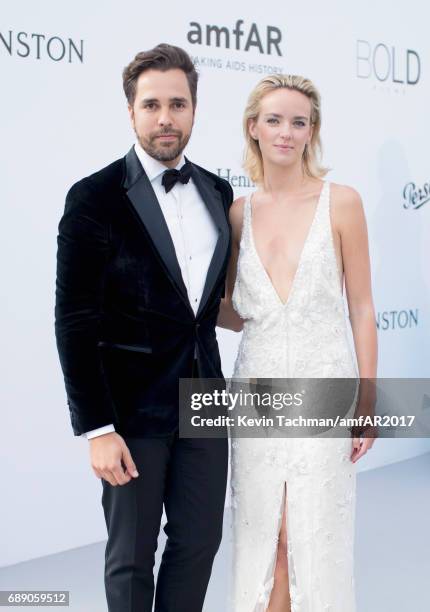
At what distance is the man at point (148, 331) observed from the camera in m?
2.08

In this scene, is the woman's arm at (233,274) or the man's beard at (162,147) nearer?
the man's beard at (162,147)

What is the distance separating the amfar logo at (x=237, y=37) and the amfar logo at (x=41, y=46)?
2.07 feet

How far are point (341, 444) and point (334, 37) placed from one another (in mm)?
2838

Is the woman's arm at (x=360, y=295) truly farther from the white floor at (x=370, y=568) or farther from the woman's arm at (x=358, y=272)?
the white floor at (x=370, y=568)

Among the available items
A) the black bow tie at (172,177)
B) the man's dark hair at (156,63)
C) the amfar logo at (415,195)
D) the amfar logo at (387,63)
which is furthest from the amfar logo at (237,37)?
the black bow tie at (172,177)

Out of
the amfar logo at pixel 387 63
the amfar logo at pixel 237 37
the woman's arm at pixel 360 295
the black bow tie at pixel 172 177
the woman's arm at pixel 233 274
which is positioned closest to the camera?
the black bow tie at pixel 172 177

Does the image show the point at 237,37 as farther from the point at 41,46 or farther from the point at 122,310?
the point at 122,310

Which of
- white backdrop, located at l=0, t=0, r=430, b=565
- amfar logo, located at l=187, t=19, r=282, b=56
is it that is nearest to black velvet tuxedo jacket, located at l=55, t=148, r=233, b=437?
white backdrop, located at l=0, t=0, r=430, b=565

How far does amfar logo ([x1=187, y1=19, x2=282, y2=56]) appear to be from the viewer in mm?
3834

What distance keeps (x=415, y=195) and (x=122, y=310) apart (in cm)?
327

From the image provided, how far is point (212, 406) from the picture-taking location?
7.38 feet

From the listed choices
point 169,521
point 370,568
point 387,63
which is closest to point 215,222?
point 169,521

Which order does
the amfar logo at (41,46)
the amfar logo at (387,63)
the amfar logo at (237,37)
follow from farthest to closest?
the amfar logo at (387,63)
the amfar logo at (237,37)
the amfar logo at (41,46)

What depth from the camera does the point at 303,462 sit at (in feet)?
7.34
